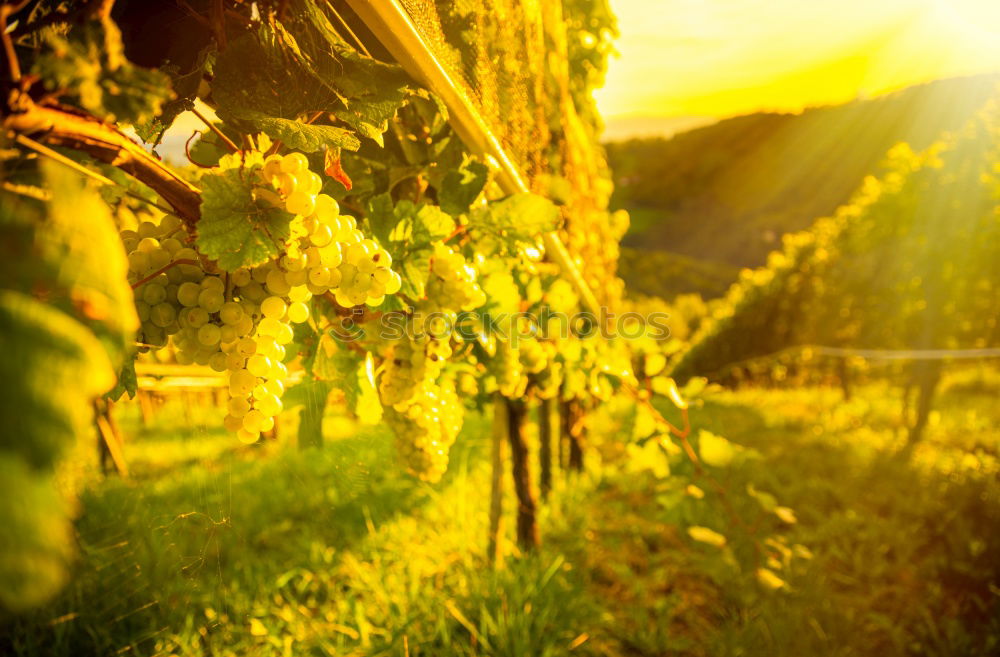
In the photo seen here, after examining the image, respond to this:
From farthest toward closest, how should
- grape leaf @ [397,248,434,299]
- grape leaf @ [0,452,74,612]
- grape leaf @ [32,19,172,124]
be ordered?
grape leaf @ [397,248,434,299] < grape leaf @ [32,19,172,124] < grape leaf @ [0,452,74,612]

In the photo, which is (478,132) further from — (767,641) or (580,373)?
(767,641)

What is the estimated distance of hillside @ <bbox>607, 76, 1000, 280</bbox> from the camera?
1252 inches

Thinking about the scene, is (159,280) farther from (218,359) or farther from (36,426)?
(36,426)

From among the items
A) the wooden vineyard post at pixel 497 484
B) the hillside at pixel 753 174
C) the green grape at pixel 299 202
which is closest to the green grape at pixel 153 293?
the green grape at pixel 299 202

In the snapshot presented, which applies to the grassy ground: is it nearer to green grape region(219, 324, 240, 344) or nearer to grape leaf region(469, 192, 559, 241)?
green grape region(219, 324, 240, 344)

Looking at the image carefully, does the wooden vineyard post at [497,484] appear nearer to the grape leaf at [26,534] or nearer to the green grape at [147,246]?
the green grape at [147,246]

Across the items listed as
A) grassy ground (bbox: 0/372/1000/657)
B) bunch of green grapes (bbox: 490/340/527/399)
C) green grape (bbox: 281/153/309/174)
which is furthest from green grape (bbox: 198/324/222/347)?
bunch of green grapes (bbox: 490/340/527/399)

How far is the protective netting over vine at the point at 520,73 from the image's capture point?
3.46 ft

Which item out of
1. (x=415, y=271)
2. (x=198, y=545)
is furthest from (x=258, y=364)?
(x=198, y=545)

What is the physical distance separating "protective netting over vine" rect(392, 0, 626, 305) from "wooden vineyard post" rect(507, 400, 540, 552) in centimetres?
80

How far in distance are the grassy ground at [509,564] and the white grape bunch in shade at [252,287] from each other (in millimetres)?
387

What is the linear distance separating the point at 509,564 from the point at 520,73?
197cm

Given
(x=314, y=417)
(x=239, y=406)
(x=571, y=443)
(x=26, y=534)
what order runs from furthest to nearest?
1. (x=571, y=443)
2. (x=314, y=417)
3. (x=239, y=406)
4. (x=26, y=534)

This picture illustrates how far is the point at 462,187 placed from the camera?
3.93 feet
